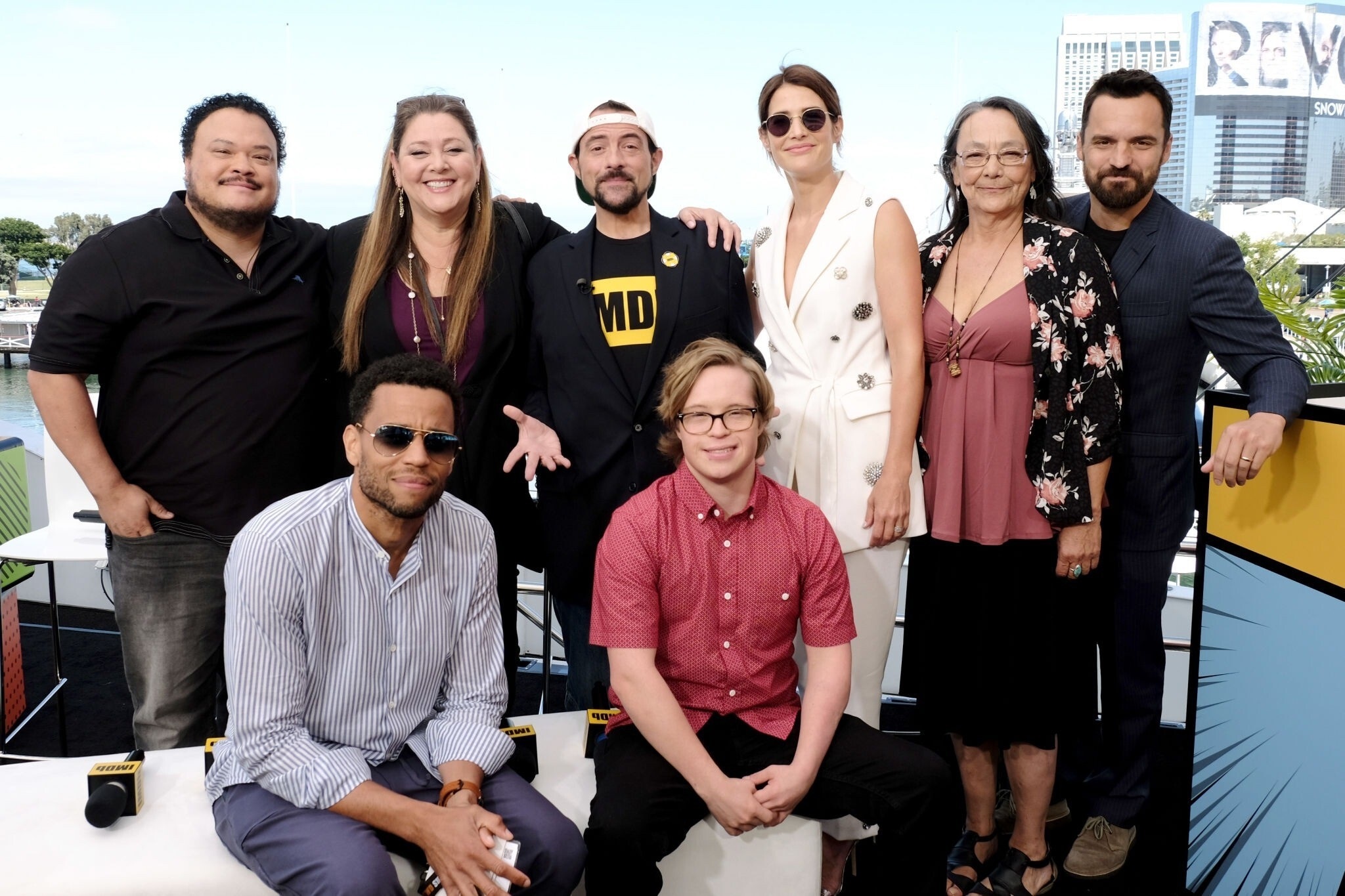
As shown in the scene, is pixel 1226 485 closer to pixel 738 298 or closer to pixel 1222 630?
pixel 1222 630

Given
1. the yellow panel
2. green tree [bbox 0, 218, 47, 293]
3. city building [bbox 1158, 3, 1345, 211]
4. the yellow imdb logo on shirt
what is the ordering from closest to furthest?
the yellow panel
the yellow imdb logo on shirt
green tree [bbox 0, 218, 47, 293]
city building [bbox 1158, 3, 1345, 211]

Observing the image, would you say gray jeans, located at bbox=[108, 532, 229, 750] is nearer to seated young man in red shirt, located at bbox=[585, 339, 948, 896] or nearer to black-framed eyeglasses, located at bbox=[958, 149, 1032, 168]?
seated young man in red shirt, located at bbox=[585, 339, 948, 896]

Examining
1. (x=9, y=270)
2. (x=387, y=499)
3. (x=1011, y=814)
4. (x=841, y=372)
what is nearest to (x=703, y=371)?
(x=841, y=372)

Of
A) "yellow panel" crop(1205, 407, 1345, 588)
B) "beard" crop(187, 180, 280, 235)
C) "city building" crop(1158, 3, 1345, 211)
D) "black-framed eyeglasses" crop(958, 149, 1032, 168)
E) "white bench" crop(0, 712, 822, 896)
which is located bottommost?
"white bench" crop(0, 712, 822, 896)

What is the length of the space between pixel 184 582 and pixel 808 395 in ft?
4.97

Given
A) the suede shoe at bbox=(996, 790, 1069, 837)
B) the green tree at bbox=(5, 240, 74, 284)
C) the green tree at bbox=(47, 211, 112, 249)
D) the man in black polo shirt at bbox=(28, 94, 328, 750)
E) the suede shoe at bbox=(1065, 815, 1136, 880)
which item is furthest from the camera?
the green tree at bbox=(5, 240, 74, 284)

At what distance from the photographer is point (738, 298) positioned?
2.46 meters

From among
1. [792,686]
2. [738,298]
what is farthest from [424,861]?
[738,298]

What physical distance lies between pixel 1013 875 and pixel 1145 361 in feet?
4.08

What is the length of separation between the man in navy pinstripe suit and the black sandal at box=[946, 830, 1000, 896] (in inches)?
9.9

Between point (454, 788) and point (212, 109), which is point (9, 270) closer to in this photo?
point (212, 109)

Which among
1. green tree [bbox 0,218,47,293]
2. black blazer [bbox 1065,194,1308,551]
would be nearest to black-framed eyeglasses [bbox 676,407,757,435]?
black blazer [bbox 1065,194,1308,551]

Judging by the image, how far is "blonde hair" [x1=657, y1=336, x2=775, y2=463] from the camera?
199 cm

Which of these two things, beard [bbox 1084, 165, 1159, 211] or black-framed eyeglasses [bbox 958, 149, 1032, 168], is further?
beard [bbox 1084, 165, 1159, 211]
